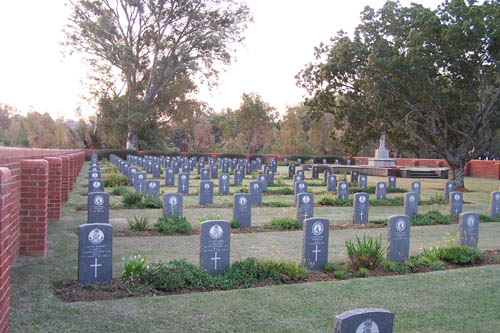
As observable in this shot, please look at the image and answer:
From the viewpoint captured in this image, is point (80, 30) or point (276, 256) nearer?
point (276, 256)

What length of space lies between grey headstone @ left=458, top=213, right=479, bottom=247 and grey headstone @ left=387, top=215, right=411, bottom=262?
1.69m

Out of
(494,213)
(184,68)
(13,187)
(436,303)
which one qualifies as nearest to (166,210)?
(13,187)

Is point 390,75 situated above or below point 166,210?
above

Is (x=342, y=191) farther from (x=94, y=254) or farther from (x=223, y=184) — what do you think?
(x=94, y=254)

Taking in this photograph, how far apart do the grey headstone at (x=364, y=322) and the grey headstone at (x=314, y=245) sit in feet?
14.6

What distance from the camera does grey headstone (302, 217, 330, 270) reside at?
756 cm

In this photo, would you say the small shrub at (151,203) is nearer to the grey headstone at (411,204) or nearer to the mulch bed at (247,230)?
the mulch bed at (247,230)

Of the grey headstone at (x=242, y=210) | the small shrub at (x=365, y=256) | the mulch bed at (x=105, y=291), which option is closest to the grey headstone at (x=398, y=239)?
the small shrub at (x=365, y=256)

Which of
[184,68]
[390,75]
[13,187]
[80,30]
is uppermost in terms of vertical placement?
[80,30]

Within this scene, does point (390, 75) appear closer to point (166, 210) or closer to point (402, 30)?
point (402, 30)

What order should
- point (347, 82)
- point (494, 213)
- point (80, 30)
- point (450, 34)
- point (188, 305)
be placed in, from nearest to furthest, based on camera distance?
point (188, 305), point (494, 213), point (450, 34), point (347, 82), point (80, 30)

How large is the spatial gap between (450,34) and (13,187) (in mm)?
18168

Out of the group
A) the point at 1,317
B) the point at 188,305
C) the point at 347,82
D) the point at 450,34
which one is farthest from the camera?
the point at 347,82

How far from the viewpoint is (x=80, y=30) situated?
44469 mm
